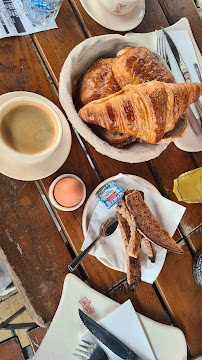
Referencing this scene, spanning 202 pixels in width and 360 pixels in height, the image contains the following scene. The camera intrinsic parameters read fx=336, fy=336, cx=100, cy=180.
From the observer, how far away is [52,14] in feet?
2.95

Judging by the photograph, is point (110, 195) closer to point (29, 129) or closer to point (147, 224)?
point (147, 224)

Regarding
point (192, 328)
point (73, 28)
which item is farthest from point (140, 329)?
point (73, 28)

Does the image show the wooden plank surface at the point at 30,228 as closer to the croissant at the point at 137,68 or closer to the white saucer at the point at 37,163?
the white saucer at the point at 37,163

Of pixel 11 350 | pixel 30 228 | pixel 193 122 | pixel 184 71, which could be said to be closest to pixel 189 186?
pixel 193 122

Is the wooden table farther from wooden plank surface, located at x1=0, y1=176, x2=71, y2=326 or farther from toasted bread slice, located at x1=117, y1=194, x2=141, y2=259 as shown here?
toasted bread slice, located at x1=117, y1=194, x2=141, y2=259

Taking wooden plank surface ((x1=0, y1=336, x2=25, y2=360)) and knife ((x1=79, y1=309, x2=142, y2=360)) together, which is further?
wooden plank surface ((x1=0, y1=336, x2=25, y2=360))

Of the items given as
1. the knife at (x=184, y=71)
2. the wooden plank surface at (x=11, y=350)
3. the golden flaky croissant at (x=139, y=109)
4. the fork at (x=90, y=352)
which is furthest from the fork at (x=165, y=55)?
the wooden plank surface at (x=11, y=350)

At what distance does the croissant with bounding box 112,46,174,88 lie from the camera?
710mm

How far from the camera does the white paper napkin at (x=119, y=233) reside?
34.9 inches

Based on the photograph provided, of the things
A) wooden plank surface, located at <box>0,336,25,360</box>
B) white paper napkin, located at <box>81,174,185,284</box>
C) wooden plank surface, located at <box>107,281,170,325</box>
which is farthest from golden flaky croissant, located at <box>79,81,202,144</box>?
wooden plank surface, located at <box>0,336,25,360</box>

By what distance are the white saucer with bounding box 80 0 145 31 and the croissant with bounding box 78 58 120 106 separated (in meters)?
0.27

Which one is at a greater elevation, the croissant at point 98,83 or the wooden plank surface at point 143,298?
the croissant at point 98,83

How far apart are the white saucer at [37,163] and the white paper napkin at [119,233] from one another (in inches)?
6.3

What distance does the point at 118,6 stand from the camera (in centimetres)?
93
